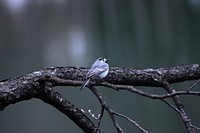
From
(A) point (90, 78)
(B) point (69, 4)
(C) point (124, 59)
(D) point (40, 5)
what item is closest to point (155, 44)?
(C) point (124, 59)

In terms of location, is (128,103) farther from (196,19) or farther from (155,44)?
(196,19)

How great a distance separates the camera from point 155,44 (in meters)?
2.68

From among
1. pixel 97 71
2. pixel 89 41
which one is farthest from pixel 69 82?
pixel 89 41

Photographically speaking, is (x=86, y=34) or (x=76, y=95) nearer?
(x=76, y=95)

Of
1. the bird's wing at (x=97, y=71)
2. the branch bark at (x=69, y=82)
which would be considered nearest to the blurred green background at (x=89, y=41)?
the branch bark at (x=69, y=82)

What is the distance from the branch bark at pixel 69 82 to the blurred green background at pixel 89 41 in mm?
1046

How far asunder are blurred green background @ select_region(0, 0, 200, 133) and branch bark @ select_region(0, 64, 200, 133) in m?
1.05

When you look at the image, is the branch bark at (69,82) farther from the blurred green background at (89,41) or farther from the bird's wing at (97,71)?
the blurred green background at (89,41)

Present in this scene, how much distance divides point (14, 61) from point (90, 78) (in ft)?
5.18

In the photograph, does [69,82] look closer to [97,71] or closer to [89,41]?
[97,71]

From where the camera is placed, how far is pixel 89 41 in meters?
2.68

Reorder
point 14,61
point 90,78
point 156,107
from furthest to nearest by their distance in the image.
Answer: point 14,61 < point 156,107 < point 90,78

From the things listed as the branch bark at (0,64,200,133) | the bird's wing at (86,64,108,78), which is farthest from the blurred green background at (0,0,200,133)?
the bird's wing at (86,64,108,78)

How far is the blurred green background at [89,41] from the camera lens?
95.2 inches
